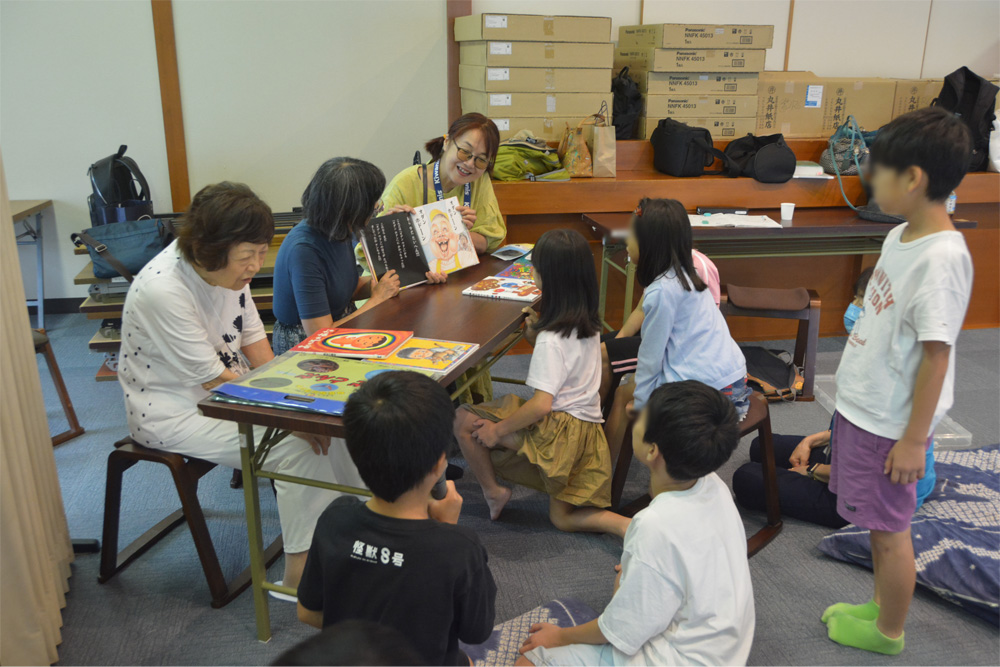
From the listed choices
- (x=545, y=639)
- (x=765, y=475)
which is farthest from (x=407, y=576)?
(x=765, y=475)

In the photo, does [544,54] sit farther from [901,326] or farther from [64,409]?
[64,409]

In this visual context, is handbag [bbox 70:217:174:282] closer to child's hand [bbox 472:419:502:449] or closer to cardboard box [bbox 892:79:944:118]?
child's hand [bbox 472:419:502:449]

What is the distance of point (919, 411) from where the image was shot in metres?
1.60

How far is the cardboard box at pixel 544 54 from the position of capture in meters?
3.75

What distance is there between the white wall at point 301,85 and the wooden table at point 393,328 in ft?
6.58

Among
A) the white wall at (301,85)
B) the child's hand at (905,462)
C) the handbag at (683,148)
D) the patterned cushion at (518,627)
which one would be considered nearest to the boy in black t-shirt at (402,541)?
the patterned cushion at (518,627)

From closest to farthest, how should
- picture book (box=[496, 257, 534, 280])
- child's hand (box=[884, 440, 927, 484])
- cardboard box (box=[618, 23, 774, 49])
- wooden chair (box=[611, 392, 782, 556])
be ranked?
1. child's hand (box=[884, 440, 927, 484])
2. wooden chair (box=[611, 392, 782, 556])
3. picture book (box=[496, 257, 534, 280])
4. cardboard box (box=[618, 23, 774, 49])

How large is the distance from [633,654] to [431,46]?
3.79 metres

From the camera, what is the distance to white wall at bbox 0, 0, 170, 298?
4.12 metres

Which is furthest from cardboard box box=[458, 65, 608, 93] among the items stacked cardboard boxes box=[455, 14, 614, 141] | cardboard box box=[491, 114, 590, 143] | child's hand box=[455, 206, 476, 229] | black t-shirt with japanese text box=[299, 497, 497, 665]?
black t-shirt with japanese text box=[299, 497, 497, 665]

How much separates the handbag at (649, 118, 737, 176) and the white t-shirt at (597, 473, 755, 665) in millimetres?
2774

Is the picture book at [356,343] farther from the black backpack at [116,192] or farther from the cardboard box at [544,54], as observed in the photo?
the black backpack at [116,192]

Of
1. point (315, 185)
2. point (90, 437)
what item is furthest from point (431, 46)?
point (90, 437)

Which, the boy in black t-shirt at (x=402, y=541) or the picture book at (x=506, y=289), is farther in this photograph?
the picture book at (x=506, y=289)
